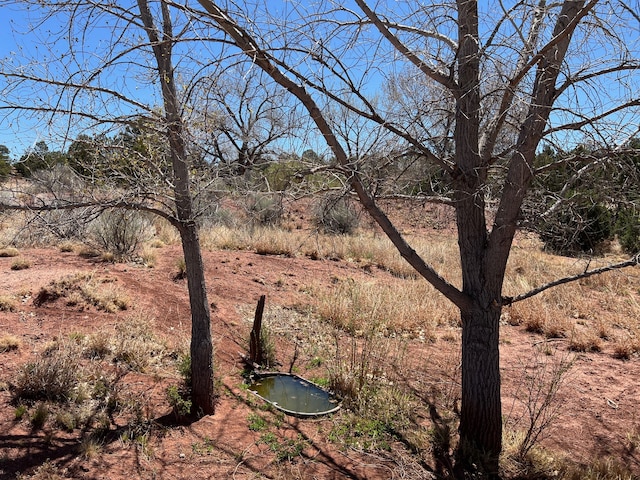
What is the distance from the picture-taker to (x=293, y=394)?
5.62 meters

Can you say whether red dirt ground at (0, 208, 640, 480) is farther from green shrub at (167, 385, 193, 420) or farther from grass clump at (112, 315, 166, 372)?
grass clump at (112, 315, 166, 372)

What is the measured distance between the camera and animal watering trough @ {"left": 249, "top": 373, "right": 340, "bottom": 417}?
→ 519cm

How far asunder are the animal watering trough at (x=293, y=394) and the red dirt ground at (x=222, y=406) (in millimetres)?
210

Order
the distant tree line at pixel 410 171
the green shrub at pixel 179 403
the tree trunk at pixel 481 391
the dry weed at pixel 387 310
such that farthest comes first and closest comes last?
the dry weed at pixel 387 310 → the green shrub at pixel 179 403 → the tree trunk at pixel 481 391 → the distant tree line at pixel 410 171

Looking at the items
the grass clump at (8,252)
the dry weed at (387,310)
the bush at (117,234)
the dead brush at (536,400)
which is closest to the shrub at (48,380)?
the dead brush at (536,400)

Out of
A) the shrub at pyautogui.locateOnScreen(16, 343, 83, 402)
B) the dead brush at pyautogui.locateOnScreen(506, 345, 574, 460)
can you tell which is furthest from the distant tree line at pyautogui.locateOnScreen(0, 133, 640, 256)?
the shrub at pyautogui.locateOnScreen(16, 343, 83, 402)

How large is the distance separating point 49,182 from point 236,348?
3645 mm

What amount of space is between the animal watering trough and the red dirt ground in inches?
8.3

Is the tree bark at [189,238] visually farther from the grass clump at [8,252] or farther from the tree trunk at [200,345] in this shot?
the grass clump at [8,252]

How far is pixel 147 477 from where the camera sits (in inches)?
144

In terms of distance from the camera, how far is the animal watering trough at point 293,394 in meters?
5.19

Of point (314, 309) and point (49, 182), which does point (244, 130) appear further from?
point (314, 309)

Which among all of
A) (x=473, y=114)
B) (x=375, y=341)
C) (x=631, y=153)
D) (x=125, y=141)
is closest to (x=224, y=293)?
(x=375, y=341)

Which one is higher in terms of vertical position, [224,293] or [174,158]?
[174,158]
